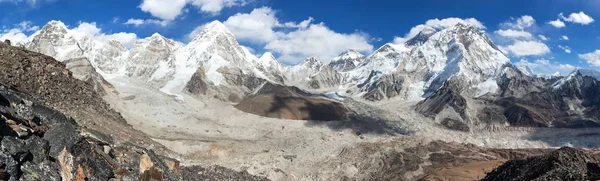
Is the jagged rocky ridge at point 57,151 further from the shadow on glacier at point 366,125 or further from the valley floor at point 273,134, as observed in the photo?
the shadow on glacier at point 366,125

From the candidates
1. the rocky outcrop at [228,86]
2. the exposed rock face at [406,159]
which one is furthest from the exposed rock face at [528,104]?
the exposed rock face at [406,159]

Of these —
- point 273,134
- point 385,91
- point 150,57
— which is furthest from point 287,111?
point 385,91

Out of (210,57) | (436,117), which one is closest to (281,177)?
(436,117)

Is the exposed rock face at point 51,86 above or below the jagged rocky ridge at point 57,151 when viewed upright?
above

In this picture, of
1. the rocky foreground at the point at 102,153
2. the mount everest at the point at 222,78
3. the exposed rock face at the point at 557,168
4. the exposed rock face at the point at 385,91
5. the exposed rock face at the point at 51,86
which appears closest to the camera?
the rocky foreground at the point at 102,153

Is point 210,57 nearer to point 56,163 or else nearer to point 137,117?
point 137,117

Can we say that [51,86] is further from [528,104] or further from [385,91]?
[385,91]
